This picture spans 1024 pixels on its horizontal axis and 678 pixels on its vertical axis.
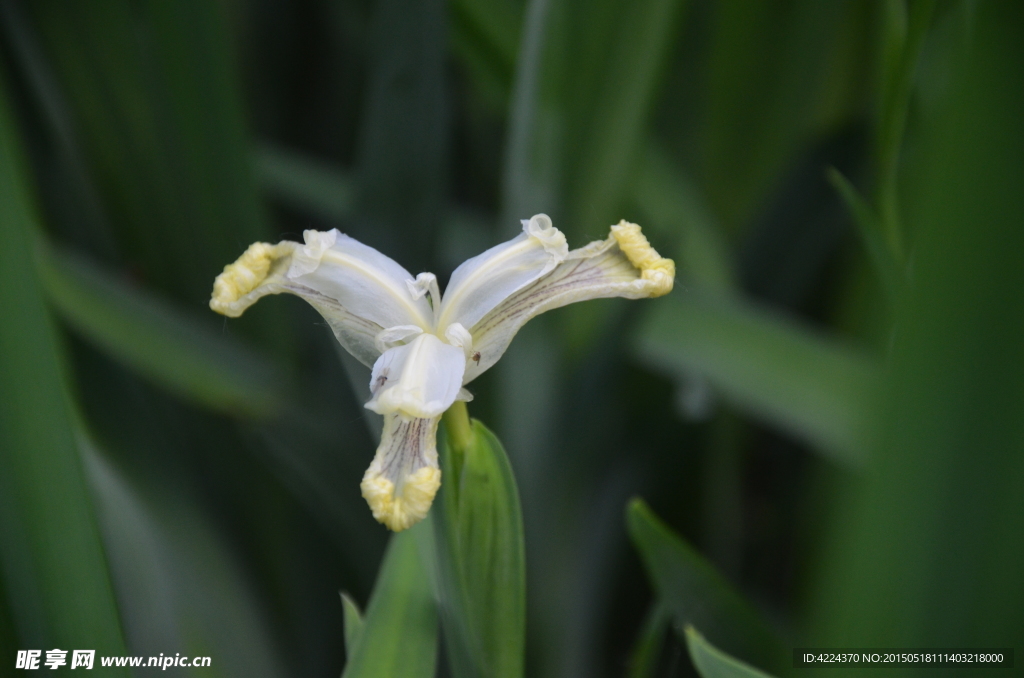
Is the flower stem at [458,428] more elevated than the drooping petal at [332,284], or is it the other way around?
the drooping petal at [332,284]

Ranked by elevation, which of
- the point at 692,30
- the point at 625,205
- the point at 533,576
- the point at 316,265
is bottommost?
the point at 533,576

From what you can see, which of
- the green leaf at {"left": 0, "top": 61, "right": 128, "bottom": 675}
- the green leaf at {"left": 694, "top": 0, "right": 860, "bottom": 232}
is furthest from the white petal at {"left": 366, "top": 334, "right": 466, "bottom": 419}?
the green leaf at {"left": 694, "top": 0, "right": 860, "bottom": 232}

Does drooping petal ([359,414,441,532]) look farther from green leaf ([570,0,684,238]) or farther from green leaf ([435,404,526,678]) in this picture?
green leaf ([570,0,684,238])

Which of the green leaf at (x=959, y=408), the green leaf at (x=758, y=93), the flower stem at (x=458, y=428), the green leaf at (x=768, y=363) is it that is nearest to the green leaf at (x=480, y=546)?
the flower stem at (x=458, y=428)

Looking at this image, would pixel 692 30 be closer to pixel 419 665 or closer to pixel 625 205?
pixel 625 205

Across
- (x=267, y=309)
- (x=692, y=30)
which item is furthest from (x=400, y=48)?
(x=692, y=30)

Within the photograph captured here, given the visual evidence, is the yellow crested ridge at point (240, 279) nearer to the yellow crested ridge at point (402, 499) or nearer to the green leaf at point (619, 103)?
the yellow crested ridge at point (402, 499)
